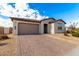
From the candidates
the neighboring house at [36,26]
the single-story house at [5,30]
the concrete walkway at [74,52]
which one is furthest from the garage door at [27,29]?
the concrete walkway at [74,52]

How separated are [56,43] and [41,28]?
1.93m

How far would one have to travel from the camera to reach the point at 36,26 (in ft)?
31.9

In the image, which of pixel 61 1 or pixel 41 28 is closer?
pixel 61 1

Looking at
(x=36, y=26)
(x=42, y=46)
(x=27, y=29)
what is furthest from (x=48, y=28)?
(x=42, y=46)

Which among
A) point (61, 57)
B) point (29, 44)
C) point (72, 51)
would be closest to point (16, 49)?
point (29, 44)

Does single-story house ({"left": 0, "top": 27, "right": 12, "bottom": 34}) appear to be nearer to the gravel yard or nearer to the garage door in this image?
the gravel yard

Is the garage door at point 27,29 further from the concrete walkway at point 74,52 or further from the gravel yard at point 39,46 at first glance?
the concrete walkway at point 74,52

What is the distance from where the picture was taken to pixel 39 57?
6.50 meters

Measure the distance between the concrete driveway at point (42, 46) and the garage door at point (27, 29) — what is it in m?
0.48

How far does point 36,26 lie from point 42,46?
231 cm

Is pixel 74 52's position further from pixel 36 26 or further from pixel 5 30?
pixel 5 30

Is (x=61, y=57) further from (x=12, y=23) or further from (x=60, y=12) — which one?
(x=12, y=23)

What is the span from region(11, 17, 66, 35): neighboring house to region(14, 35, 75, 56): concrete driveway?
536 mm

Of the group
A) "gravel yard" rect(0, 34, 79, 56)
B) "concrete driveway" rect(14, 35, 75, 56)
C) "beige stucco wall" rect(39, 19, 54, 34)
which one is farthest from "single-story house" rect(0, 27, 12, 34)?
"beige stucco wall" rect(39, 19, 54, 34)
